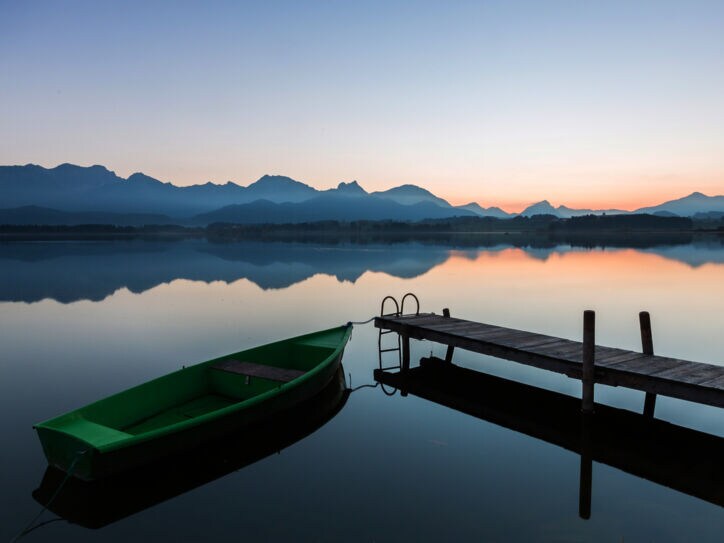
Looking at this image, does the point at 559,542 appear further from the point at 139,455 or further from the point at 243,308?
→ the point at 243,308

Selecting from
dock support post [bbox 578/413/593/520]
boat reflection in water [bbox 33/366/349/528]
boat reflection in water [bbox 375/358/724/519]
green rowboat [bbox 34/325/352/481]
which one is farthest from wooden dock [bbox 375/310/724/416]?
boat reflection in water [bbox 33/366/349/528]

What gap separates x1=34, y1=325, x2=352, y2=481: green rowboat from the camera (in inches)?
323

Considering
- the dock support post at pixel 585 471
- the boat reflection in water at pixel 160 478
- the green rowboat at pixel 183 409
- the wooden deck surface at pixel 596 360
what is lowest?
the dock support post at pixel 585 471

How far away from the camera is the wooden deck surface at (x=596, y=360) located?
10.3 meters

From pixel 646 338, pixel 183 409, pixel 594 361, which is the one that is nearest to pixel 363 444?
pixel 183 409

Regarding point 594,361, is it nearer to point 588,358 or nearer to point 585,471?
point 588,358

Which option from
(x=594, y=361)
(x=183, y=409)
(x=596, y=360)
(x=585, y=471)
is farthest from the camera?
(x=596, y=360)

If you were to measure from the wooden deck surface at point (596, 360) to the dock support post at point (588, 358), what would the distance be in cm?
20

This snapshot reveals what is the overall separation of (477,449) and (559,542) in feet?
11.3

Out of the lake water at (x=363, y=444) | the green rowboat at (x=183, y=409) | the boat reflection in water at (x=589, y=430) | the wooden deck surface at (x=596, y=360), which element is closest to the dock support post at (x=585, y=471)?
the boat reflection in water at (x=589, y=430)

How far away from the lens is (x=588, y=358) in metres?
11.6

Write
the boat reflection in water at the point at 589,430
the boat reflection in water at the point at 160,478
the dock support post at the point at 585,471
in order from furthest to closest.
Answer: the boat reflection in water at the point at 589,430
the dock support post at the point at 585,471
the boat reflection in water at the point at 160,478

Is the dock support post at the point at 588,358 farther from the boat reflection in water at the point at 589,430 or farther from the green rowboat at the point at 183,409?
the green rowboat at the point at 183,409

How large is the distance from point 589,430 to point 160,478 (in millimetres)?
9183
